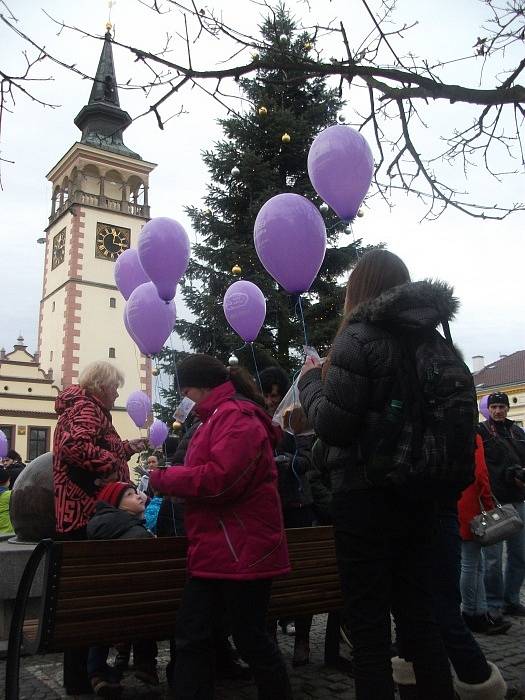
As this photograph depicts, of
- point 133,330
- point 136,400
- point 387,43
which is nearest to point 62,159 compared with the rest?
point 136,400

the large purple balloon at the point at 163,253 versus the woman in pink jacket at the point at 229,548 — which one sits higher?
the large purple balloon at the point at 163,253

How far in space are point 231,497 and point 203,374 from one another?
58 centimetres

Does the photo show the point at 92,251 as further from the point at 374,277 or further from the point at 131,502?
the point at 374,277

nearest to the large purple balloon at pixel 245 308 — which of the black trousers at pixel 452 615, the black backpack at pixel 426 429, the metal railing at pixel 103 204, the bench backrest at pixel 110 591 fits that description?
the bench backrest at pixel 110 591

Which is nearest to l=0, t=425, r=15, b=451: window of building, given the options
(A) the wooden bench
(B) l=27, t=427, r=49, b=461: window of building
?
(B) l=27, t=427, r=49, b=461: window of building

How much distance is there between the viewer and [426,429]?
2.20m

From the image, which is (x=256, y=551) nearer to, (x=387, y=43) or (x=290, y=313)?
(x=387, y=43)

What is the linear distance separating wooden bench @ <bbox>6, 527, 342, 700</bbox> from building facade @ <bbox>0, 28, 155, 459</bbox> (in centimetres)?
2919

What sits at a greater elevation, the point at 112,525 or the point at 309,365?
the point at 309,365

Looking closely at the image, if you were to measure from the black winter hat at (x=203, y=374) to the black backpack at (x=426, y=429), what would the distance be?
35.6 inches

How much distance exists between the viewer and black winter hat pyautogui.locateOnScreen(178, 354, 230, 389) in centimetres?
285

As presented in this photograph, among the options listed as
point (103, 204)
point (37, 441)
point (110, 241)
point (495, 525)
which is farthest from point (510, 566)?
point (103, 204)

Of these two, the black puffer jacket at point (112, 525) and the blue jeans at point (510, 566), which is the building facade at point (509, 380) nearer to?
the blue jeans at point (510, 566)

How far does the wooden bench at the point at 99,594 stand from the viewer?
2.60 meters
